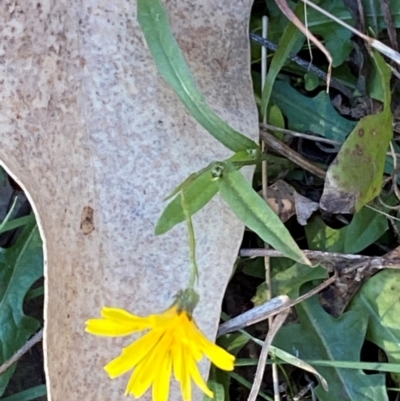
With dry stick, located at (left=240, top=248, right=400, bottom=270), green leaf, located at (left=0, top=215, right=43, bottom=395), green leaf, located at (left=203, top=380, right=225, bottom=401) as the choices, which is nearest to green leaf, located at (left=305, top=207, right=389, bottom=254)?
dry stick, located at (left=240, top=248, right=400, bottom=270)

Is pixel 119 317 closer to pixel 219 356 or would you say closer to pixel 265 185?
pixel 219 356

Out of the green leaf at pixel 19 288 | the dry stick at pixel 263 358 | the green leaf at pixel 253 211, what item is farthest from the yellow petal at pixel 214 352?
the green leaf at pixel 19 288

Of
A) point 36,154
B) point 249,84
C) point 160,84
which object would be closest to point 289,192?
point 249,84

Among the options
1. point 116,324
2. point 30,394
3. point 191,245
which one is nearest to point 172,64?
point 191,245

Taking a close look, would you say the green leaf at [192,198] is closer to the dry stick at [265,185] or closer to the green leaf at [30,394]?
the dry stick at [265,185]

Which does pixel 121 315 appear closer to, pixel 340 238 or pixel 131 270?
pixel 131 270
